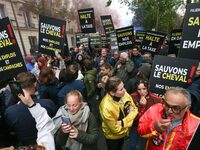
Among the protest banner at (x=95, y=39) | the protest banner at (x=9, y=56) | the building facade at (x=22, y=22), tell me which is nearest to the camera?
the protest banner at (x=9, y=56)

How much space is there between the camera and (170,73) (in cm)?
334

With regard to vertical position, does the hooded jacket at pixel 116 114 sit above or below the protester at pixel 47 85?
below

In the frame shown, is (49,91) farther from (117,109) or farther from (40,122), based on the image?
(40,122)

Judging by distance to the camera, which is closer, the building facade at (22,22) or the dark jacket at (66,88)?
the dark jacket at (66,88)

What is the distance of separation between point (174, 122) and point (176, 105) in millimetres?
238

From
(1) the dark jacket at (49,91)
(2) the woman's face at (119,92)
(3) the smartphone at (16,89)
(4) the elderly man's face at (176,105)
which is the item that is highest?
(3) the smartphone at (16,89)

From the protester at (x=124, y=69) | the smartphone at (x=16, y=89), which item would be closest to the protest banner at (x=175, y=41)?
the protester at (x=124, y=69)

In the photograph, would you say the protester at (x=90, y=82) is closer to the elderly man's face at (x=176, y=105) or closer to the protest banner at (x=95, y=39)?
the elderly man's face at (x=176, y=105)

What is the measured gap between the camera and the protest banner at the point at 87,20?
9125 mm

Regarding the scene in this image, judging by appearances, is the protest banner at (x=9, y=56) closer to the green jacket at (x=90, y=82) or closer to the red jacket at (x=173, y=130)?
the green jacket at (x=90, y=82)

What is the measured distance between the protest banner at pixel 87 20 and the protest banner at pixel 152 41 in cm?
305

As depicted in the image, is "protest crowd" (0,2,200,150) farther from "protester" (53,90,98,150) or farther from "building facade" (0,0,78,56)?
"building facade" (0,0,78,56)

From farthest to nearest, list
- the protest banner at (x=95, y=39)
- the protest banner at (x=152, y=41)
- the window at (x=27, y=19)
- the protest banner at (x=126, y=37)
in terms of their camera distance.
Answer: the window at (x=27, y=19), the protest banner at (x=95, y=39), the protest banner at (x=126, y=37), the protest banner at (x=152, y=41)

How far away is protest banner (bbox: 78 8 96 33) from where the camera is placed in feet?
29.9
